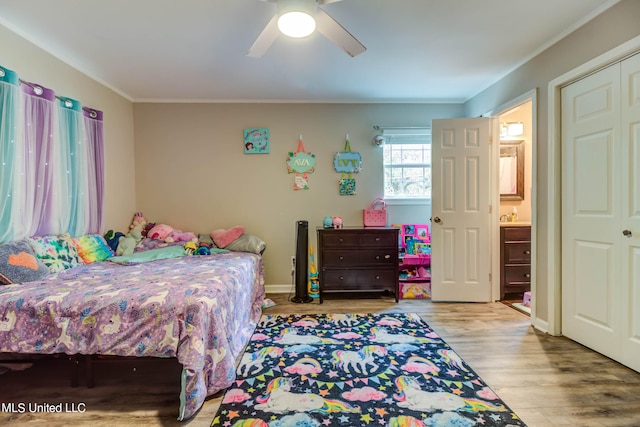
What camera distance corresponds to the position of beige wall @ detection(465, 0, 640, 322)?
210cm

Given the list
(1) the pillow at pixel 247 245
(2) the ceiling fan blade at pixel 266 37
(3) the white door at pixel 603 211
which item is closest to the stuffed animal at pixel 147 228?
(1) the pillow at pixel 247 245

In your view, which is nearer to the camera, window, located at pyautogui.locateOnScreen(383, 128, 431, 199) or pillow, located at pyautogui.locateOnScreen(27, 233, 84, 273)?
pillow, located at pyautogui.locateOnScreen(27, 233, 84, 273)

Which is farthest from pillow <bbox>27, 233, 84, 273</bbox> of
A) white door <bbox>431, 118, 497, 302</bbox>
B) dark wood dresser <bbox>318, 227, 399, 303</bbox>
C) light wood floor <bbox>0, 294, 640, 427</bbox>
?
white door <bbox>431, 118, 497, 302</bbox>

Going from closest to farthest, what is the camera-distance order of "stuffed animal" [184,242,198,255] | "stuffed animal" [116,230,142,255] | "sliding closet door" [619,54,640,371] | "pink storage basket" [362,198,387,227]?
"sliding closet door" [619,54,640,371], "stuffed animal" [116,230,142,255], "stuffed animal" [184,242,198,255], "pink storage basket" [362,198,387,227]

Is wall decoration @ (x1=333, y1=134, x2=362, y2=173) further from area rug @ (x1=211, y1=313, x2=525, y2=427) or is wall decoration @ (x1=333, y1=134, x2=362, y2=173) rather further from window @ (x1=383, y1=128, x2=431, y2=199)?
area rug @ (x1=211, y1=313, x2=525, y2=427)

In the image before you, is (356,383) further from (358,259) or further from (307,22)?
(307,22)

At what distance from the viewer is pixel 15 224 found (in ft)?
7.80

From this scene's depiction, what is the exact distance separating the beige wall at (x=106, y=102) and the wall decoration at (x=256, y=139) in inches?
56.1

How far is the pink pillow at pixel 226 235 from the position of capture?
375cm

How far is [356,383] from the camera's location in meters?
1.97

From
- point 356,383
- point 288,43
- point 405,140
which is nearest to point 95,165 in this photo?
point 288,43

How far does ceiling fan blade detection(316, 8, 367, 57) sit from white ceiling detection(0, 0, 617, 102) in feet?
0.77

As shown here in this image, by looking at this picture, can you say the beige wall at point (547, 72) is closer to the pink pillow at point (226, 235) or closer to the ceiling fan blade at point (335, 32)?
the ceiling fan blade at point (335, 32)

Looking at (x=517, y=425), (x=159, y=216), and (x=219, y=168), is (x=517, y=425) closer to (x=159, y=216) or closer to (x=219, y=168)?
(x=219, y=168)
